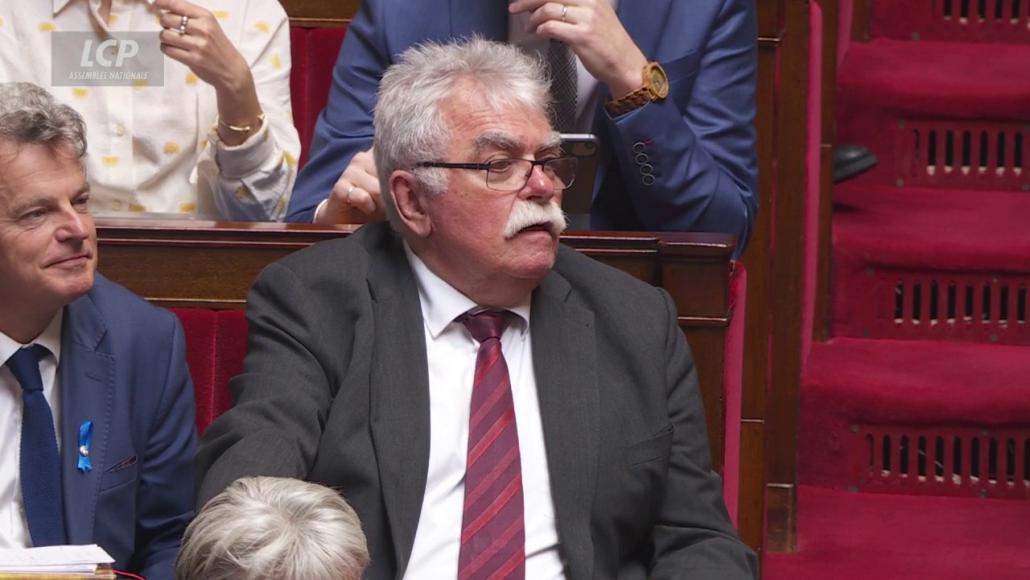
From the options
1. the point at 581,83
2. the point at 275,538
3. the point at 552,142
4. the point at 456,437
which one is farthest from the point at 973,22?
the point at 275,538

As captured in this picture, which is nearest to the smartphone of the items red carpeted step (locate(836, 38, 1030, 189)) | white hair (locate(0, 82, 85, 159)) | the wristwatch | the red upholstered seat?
the wristwatch

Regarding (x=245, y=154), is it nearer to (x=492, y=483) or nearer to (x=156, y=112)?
(x=156, y=112)

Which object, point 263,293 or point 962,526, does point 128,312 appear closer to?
point 263,293

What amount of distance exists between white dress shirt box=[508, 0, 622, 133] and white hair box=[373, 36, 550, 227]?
299 mm

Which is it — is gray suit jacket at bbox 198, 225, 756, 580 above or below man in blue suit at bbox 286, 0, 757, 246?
below

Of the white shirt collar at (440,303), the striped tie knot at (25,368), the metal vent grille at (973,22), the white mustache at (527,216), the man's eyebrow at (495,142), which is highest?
the metal vent grille at (973,22)

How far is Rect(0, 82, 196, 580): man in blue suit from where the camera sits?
1190 mm

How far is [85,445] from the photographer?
1219mm

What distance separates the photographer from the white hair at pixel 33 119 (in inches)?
46.6

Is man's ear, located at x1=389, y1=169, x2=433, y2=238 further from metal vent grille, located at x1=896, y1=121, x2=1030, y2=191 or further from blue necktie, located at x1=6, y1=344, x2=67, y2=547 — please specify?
metal vent grille, located at x1=896, y1=121, x2=1030, y2=191

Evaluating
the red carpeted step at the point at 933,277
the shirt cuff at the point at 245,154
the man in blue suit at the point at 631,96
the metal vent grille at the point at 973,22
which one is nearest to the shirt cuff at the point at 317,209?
the man in blue suit at the point at 631,96

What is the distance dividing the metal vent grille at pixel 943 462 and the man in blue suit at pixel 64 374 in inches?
39.9

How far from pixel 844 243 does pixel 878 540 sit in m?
0.45

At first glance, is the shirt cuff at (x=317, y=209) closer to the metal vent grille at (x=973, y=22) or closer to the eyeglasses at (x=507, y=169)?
the eyeglasses at (x=507, y=169)
